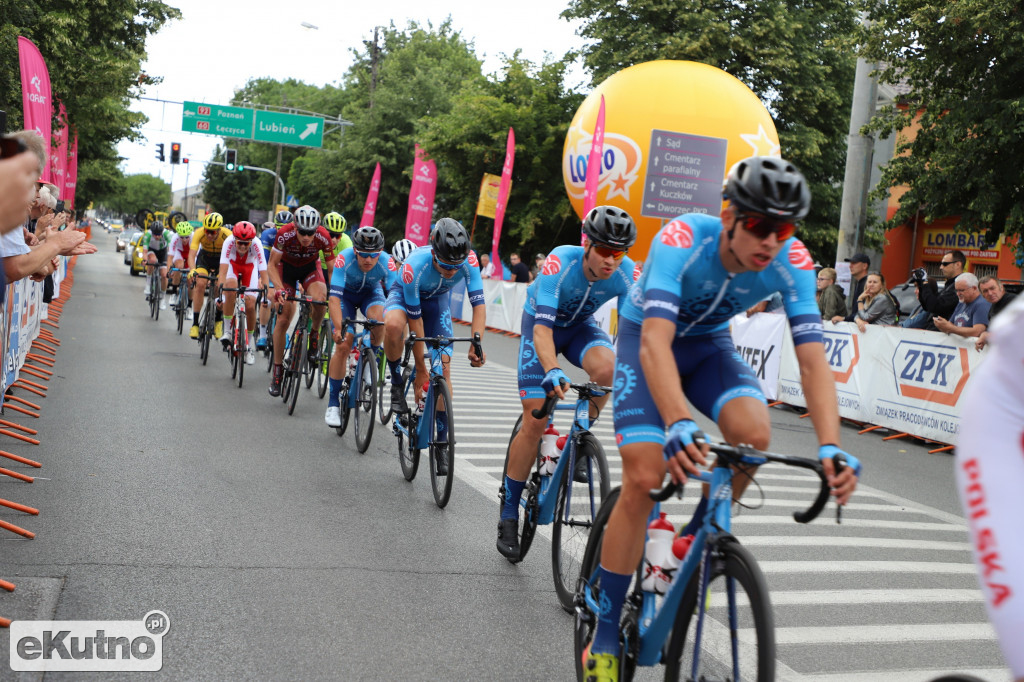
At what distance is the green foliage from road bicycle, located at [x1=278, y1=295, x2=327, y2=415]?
1471 cm

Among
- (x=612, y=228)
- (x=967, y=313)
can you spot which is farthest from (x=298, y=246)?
(x=967, y=313)

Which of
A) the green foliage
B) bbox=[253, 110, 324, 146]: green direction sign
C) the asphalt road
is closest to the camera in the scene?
the asphalt road

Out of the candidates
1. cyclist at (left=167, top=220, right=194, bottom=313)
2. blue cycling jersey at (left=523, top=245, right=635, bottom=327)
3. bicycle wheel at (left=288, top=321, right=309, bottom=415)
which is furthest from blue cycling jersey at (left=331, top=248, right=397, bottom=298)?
cyclist at (left=167, top=220, right=194, bottom=313)

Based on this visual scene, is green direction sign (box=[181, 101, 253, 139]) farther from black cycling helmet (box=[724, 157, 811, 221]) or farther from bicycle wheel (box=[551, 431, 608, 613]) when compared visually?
black cycling helmet (box=[724, 157, 811, 221])

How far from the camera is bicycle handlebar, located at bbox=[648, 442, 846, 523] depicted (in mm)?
2875

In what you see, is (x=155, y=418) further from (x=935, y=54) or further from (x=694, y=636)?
(x=935, y=54)

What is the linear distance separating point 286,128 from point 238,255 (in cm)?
3693

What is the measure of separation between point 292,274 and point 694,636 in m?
9.68

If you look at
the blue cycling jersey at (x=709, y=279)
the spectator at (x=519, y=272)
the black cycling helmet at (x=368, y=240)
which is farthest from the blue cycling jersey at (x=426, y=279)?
the spectator at (x=519, y=272)

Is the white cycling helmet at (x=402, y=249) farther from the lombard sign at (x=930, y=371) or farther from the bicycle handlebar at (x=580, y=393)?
the lombard sign at (x=930, y=371)

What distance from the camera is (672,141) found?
21734 mm

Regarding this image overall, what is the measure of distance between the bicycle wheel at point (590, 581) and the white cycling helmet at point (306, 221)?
308 inches

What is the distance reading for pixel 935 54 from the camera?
50.1 ft

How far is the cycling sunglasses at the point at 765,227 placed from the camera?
3.29 meters
